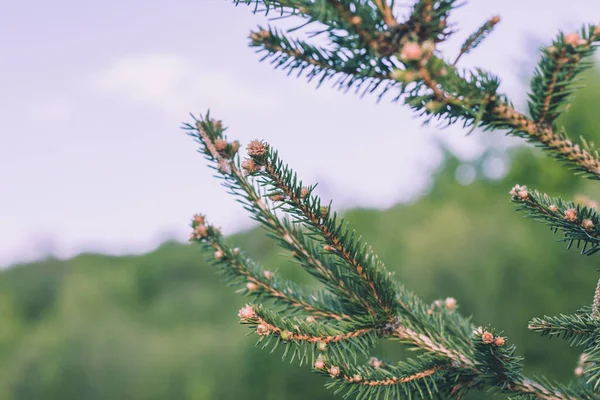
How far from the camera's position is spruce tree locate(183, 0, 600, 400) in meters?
0.95

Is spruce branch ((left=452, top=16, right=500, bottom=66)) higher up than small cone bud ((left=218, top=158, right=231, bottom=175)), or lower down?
higher up

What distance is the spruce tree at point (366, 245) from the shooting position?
3.12 feet

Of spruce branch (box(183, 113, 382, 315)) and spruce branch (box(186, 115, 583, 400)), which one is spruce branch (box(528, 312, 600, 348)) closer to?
spruce branch (box(186, 115, 583, 400))

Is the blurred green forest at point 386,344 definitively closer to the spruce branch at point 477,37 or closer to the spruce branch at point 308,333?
the spruce branch at point 308,333

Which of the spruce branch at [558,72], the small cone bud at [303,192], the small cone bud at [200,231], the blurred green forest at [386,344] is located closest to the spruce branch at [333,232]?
the small cone bud at [303,192]

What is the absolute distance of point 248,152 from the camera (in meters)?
1.23

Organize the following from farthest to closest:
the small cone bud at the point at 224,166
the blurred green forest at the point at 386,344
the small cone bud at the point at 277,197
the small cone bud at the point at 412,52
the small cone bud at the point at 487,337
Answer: the blurred green forest at the point at 386,344 → the small cone bud at the point at 224,166 → the small cone bud at the point at 277,197 → the small cone bud at the point at 487,337 → the small cone bud at the point at 412,52

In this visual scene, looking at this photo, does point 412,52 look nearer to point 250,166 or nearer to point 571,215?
point 250,166

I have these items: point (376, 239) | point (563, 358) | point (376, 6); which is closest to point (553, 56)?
point (376, 6)

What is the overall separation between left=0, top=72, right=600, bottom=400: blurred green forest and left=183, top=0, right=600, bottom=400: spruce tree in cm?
865

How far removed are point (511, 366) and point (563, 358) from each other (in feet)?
34.9

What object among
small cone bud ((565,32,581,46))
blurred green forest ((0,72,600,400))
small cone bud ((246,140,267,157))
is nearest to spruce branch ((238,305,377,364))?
small cone bud ((246,140,267,157))

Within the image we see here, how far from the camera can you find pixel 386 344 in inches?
436

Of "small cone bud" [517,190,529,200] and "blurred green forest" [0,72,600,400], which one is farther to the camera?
"blurred green forest" [0,72,600,400]
